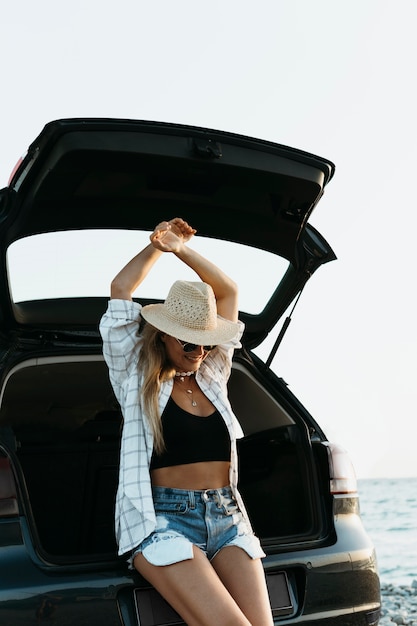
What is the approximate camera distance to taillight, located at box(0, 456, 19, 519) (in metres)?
2.99

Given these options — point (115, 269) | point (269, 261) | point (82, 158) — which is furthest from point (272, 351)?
point (82, 158)

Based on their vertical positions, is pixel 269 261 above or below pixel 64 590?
above

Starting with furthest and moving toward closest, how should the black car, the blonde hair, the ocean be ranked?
the ocean → the blonde hair → the black car

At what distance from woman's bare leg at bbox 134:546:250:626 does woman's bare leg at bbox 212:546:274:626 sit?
0.07 meters

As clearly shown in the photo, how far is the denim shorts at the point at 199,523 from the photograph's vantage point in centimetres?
306

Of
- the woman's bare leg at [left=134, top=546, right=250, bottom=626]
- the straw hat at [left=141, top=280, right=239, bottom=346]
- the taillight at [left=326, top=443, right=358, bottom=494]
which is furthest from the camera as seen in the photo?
the taillight at [left=326, top=443, right=358, bottom=494]

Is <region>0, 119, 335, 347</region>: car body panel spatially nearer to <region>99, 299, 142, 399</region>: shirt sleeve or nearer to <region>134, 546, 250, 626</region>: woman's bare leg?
<region>99, 299, 142, 399</region>: shirt sleeve

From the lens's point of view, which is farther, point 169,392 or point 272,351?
point 272,351

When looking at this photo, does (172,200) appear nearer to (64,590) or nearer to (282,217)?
(282,217)

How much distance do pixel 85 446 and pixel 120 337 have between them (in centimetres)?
131

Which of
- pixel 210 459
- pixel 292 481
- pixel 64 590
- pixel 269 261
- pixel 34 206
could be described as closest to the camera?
pixel 64 590

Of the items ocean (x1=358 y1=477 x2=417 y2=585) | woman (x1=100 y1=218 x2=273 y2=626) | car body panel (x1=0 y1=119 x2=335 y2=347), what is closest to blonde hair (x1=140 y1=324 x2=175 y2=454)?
woman (x1=100 y1=218 x2=273 y2=626)

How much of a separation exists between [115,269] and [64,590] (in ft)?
5.28

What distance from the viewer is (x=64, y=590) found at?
2902 mm
